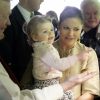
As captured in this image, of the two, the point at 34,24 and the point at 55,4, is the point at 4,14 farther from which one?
the point at 55,4

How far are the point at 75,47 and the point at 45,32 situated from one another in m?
0.09

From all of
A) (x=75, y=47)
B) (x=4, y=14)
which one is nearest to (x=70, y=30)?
(x=75, y=47)

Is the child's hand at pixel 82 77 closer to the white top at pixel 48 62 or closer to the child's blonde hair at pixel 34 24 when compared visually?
the white top at pixel 48 62

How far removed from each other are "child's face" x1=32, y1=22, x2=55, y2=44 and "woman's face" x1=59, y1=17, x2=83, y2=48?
4cm

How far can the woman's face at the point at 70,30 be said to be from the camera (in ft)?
2.33

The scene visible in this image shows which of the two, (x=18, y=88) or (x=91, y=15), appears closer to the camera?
(x=18, y=88)

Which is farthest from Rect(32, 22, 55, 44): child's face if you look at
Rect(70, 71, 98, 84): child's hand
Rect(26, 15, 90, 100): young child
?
Rect(70, 71, 98, 84): child's hand

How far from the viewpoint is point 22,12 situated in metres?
0.77

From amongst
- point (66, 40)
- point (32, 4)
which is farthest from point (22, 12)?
point (66, 40)

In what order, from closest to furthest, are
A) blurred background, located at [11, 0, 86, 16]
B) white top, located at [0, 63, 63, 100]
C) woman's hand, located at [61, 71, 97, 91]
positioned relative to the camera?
white top, located at [0, 63, 63, 100] < woman's hand, located at [61, 71, 97, 91] < blurred background, located at [11, 0, 86, 16]

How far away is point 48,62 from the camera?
682 millimetres

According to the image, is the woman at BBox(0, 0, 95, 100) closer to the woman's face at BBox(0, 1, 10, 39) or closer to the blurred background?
the woman's face at BBox(0, 1, 10, 39)

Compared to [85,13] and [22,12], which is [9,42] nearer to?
[22,12]

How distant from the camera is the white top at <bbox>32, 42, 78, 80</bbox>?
681 millimetres
